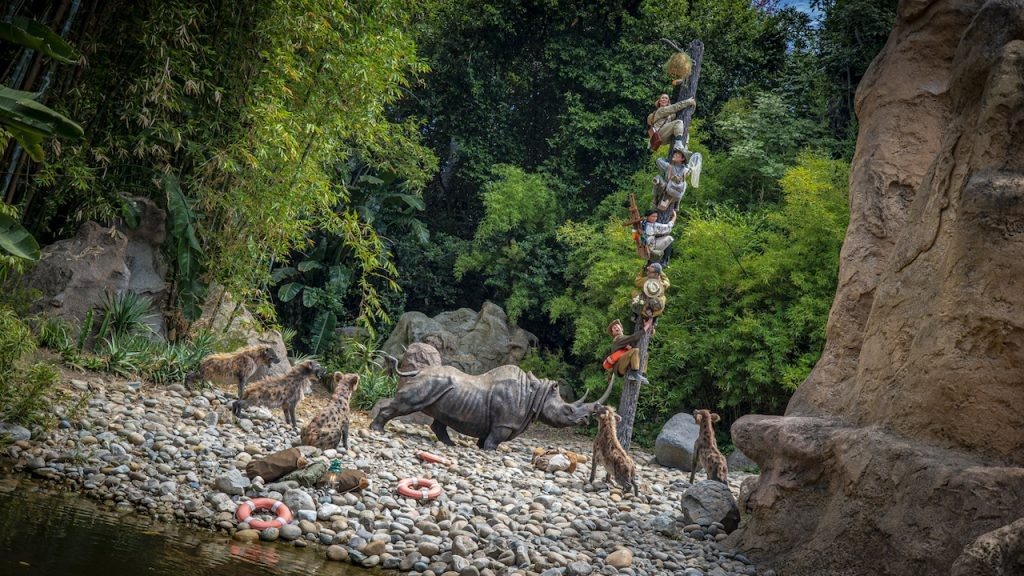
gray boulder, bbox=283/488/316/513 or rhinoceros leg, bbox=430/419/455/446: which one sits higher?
rhinoceros leg, bbox=430/419/455/446

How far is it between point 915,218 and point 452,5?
15335mm

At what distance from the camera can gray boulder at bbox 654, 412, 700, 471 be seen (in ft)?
37.6

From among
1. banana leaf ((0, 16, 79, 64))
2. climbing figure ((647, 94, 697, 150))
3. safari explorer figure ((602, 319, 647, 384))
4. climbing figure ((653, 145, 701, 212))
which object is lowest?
safari explorer figure ((602, 319, 647, 384))

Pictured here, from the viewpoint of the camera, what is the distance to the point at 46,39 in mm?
6074

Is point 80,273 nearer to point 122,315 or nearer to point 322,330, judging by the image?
point 122,315

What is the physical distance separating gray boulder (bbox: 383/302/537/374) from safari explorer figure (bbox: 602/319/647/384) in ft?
17.5

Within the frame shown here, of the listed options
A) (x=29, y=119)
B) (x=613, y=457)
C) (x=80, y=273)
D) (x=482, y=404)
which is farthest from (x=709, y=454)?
(x=80, y=273)

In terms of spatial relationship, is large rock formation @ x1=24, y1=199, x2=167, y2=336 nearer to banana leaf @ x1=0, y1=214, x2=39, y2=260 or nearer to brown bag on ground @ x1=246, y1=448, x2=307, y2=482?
banana leaf @ x1=0, y1=214, x2=39, y2=260

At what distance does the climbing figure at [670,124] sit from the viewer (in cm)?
1089

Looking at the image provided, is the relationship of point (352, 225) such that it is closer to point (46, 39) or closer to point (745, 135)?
point (46, 39)

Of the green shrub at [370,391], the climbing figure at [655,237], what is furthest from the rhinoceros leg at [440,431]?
the climbing figure at [655,237]

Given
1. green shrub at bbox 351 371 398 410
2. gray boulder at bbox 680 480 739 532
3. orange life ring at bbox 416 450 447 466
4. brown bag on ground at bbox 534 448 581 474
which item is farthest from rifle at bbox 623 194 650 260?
gray boulder at bbox 680 480 739 532

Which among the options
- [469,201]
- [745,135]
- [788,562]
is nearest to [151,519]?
[788,562]

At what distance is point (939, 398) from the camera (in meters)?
5.02
